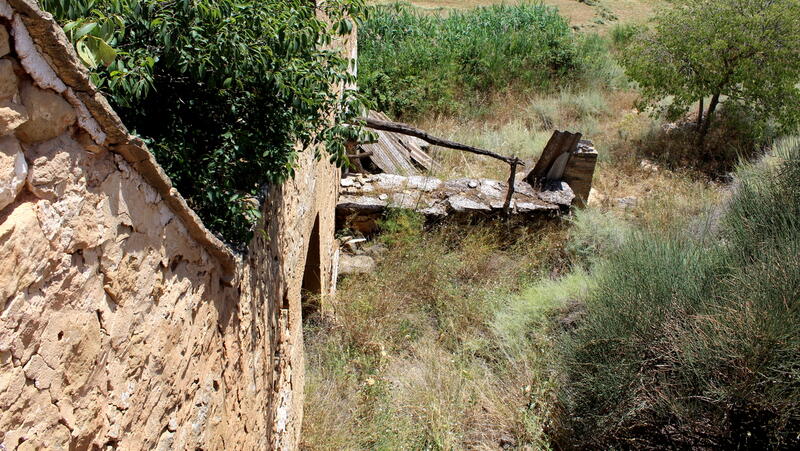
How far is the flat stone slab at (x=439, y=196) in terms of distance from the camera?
6.97 m

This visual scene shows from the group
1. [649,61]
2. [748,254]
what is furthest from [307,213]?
[649,61]

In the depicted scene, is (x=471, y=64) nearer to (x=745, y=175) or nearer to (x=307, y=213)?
(x=745, y=175)

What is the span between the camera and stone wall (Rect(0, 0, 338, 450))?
112 centimetres

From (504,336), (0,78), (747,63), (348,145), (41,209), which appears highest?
(0,78)

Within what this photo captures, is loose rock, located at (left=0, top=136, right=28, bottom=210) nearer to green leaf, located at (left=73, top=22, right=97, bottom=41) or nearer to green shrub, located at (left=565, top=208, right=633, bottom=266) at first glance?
green leaf, located at (left=73, top=22, right=97, bottom=41)

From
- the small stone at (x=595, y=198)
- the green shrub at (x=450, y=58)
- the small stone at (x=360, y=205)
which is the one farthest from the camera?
the green shrub at (x=450, y=58)

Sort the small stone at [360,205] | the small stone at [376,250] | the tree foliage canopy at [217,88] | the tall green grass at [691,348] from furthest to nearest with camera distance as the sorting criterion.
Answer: the small stone at [360,205] → the small stone at [376,250] → the tall green grass at [691,348] → the tree foliage canopy at [217,88]

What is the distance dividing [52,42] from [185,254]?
845 mm

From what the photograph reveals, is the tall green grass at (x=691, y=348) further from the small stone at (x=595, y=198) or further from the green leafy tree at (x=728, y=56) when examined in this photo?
the green leafy tree at (x=728, y=56)

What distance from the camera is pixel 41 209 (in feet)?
3.89

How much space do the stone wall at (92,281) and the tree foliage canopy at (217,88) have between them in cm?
39

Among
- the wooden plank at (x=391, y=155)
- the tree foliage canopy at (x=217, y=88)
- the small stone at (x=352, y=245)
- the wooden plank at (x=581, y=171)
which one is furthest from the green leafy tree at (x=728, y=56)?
the tree foliage canopy at (x=217, y=88)

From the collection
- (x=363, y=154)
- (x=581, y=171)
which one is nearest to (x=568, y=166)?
(x=581, y=171)

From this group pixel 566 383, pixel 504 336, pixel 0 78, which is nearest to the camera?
pixel 0 78
